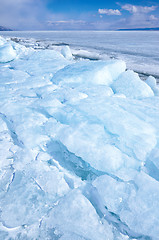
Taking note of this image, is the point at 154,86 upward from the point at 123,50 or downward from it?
downward

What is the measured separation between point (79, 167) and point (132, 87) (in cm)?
202

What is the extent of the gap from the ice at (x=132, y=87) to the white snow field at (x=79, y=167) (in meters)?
0.03

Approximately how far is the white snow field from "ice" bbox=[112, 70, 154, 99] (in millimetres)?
29

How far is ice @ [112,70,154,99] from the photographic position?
3039mm

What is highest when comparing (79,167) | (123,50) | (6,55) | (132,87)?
(123,50)

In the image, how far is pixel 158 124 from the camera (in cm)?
198

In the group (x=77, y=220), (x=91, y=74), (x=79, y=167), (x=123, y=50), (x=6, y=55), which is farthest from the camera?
(x=123, y=50)

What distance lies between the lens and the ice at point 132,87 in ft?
9.97

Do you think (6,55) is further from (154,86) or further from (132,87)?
(154,86)

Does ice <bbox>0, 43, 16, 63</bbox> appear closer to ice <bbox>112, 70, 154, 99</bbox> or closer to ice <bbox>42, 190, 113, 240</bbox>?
ice <bbox>112, 70, 154, 99</bbox>

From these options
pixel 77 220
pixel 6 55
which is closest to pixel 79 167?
pixel 77 220

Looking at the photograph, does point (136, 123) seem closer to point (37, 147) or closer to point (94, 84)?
point (37, 147)

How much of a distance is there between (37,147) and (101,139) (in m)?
0.75

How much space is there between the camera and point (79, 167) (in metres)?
1.81
